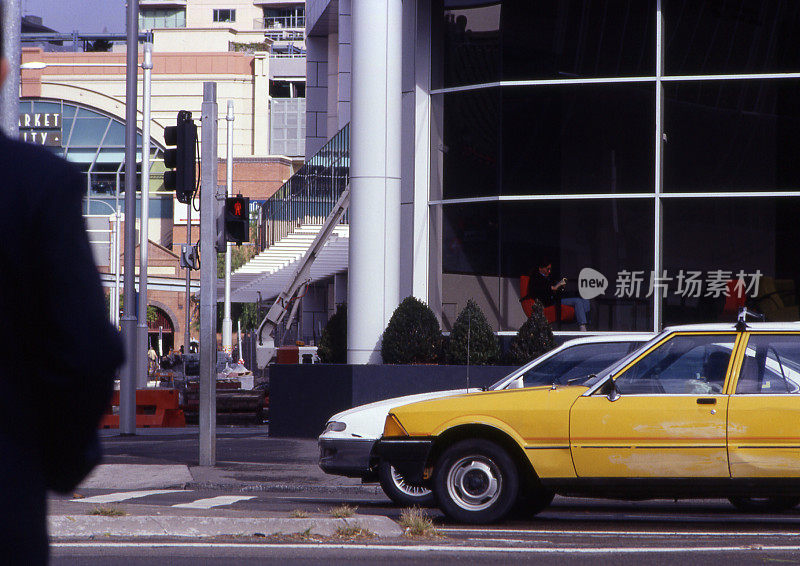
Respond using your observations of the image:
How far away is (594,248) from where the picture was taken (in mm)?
18859

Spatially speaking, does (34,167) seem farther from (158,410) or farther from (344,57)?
(344,57)

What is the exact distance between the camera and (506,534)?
870 centimetres

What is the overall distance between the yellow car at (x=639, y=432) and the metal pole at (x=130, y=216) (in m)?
12.1

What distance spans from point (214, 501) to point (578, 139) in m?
9.82

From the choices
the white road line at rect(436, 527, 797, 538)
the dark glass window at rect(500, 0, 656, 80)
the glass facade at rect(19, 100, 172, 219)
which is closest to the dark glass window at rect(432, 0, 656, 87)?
the dark glass window at rect(500, 0, 656, 80)

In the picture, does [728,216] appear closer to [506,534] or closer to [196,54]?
[506,534]

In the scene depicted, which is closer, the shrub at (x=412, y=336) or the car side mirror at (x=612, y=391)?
the car side mirror at (x=612, y=391)

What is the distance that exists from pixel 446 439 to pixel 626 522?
1.58 m

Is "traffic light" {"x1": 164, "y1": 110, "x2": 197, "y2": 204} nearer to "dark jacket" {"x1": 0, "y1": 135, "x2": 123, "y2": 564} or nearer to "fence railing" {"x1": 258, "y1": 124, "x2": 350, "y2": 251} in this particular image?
"fence railing" {"x1": 258, "y1": 124, "x2": 350, "y2": 251}

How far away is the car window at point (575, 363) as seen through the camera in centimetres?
1038

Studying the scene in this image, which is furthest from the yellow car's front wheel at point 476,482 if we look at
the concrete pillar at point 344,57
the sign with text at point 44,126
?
the sign with text at point 44,126

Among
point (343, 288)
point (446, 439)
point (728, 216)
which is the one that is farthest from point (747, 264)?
point (343, 288)

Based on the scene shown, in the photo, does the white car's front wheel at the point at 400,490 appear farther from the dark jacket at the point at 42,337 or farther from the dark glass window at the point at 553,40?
the dark glass window at the point at 553,40

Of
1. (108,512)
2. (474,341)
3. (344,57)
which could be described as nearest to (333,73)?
(344,57)
